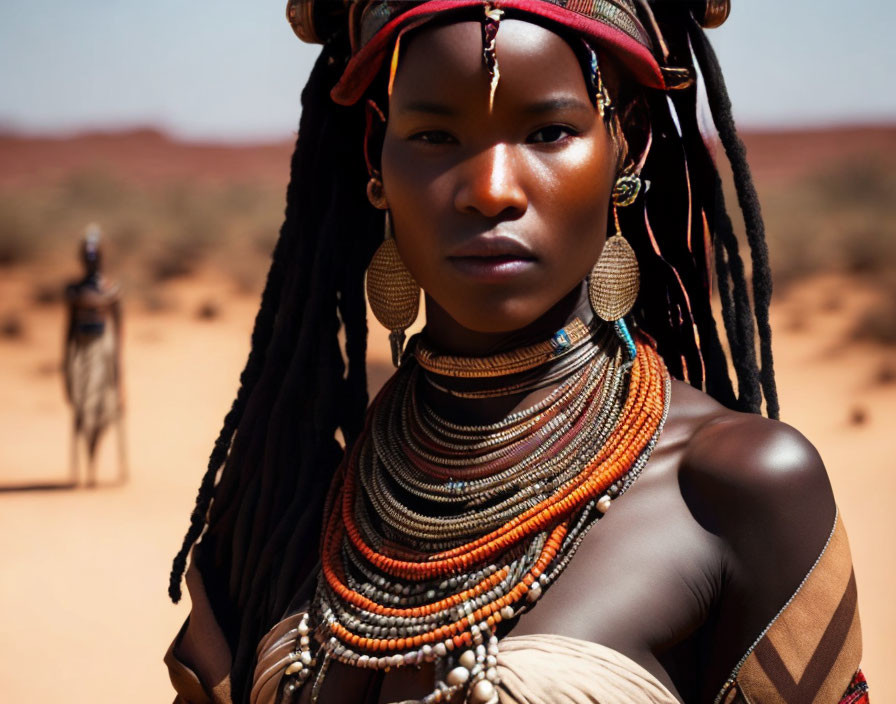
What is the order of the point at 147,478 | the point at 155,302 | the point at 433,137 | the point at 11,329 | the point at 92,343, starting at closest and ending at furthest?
the point at 433,137
the point at 92,343
the point at 147,478
the point at 11,329
the point at 155,302

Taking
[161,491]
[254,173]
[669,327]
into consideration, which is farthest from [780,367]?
[254,173]

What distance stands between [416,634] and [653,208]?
1044 millimetres

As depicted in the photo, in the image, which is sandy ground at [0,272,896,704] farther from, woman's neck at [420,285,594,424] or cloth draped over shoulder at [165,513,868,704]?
woman's neck at [420,285,594,424]

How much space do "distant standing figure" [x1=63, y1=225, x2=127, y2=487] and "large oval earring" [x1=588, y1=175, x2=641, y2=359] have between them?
843cm

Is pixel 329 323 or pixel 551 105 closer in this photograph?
pixel 551 105

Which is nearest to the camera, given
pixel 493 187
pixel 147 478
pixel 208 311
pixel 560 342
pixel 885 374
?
pixel 493 187

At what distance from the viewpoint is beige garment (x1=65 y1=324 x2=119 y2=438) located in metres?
9.80

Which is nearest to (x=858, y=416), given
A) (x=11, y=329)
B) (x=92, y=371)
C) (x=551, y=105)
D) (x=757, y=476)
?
(x=92, y=371)

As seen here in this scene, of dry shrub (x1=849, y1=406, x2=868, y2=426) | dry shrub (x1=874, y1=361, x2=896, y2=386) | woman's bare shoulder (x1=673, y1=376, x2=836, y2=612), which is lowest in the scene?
dry shrub (x1=874, y1=361, x2=896, y2=386)

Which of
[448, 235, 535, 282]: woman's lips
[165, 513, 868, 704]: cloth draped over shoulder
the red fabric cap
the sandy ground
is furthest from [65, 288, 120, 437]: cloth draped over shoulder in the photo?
[165, 513, 868, 704]: cloth draped over shoulder

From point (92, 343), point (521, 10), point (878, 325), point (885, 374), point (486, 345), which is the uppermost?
point (521, 10)

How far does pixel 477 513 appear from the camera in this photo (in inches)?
76.9

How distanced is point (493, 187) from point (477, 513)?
599 mm

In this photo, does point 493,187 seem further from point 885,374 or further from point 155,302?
point 155,302
